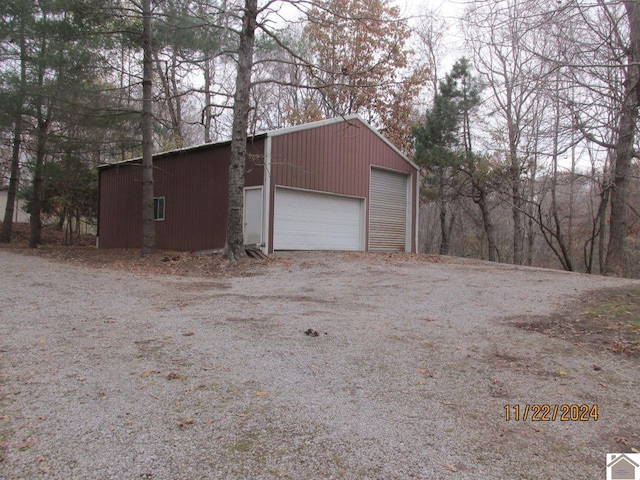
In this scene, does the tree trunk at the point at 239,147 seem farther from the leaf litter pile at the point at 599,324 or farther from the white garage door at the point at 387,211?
the leaf litter pile at the point at 599,324

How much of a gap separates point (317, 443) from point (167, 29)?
12.9m

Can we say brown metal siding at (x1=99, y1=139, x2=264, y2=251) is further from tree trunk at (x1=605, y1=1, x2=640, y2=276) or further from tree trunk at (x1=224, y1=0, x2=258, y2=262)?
tree trunk at (x1=605, y1=1, x2=640, y2=276)

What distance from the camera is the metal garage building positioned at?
1272 cm

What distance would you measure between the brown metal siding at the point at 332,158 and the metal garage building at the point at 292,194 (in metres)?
0.03

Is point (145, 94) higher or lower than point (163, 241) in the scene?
higher

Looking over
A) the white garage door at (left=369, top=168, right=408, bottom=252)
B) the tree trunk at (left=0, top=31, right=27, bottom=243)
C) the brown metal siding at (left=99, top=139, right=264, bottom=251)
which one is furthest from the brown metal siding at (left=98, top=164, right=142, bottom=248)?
the white garage door at (left=369, top=168, right=408, bottom=252)

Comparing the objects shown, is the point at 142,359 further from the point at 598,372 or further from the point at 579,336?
the point at 579,336

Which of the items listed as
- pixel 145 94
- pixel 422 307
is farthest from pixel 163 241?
pixel 422 307

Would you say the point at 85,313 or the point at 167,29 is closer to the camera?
the point at 85,313

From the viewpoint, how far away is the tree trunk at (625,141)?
6.66m

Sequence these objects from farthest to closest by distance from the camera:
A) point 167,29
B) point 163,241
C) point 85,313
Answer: point 163,241, point 167,29, point 85,313

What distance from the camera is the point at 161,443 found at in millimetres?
2283

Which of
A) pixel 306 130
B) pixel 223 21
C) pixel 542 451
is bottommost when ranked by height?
pixel 542 451

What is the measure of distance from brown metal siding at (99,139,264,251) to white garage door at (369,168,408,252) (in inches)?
194
